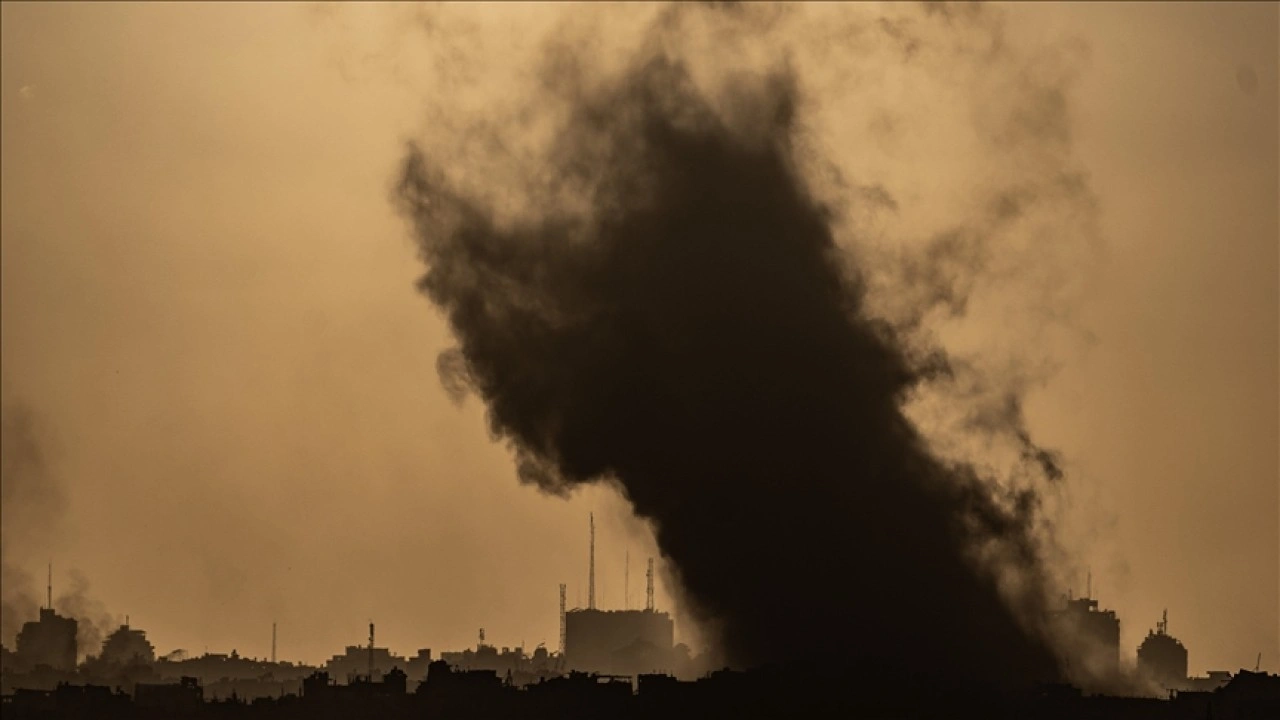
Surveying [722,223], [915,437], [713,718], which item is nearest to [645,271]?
[722,223]

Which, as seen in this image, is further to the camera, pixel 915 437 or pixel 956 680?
pixel 915 437

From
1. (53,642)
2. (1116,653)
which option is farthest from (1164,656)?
(53,642)

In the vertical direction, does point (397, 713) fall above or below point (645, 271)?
below

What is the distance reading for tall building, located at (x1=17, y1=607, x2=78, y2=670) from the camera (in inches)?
6875

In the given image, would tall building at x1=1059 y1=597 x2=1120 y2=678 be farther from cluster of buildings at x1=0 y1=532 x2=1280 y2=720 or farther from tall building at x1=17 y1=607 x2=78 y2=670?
tall building at x1=17 y1=607 x2=78 y2=670

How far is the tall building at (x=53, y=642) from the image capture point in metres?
175

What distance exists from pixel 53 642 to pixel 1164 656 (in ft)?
250

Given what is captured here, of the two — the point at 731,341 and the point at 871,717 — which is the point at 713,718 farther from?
the point at 731,341

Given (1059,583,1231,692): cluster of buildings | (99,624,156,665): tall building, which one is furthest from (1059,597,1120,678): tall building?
(99,624,156,665): tall building

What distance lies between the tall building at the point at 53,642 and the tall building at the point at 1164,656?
71.4m

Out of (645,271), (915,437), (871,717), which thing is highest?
(645,271)

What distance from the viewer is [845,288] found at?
5659 inches

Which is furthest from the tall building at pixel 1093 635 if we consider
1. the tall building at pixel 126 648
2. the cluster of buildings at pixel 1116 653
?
the tall building at pixel 126 648

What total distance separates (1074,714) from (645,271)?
1306 inches
